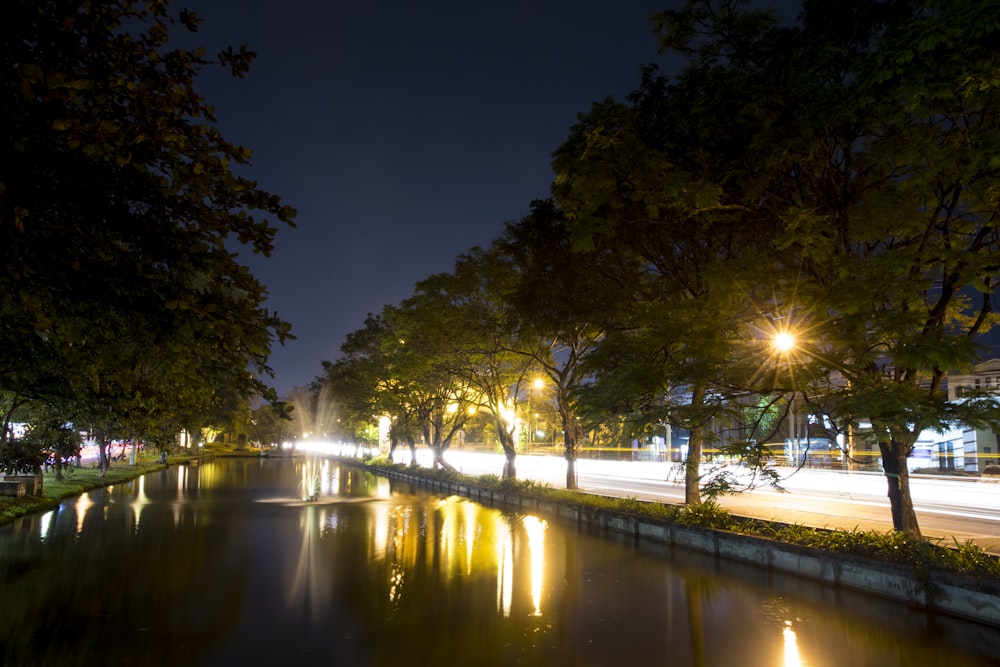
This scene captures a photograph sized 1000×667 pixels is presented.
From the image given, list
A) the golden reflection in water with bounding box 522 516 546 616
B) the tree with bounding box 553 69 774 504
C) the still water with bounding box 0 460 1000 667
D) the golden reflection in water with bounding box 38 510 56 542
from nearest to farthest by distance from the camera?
the still water with bounding box 0 460 1000 667, the golden reflection in water with bounding box 522 516 546 616, the tree with bounding box 553 69 774 504, the golden reflection in water with bounding box 38 510 56 542

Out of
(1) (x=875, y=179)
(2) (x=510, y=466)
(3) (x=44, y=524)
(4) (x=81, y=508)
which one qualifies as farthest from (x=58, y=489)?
(1) (x=875, y=179)

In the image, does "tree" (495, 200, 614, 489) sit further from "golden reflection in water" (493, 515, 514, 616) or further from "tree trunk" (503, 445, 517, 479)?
"tree trunk" (503, 445, 517, 479)

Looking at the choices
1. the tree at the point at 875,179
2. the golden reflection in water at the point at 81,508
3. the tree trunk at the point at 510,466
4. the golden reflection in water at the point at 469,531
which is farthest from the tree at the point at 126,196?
the tree trunk at the point at 510,466

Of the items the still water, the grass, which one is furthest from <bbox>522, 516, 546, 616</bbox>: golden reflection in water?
the grass

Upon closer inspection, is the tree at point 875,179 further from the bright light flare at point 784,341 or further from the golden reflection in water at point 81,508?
the golden reflection in water at point 81,508

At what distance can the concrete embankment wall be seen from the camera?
9.22 meters

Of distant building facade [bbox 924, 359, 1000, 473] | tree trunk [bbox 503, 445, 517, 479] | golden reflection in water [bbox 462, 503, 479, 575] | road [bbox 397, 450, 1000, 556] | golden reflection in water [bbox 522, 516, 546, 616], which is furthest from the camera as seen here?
distant building facade [bbox 924, 359, 1000, 473]

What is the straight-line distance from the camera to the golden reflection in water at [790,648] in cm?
764

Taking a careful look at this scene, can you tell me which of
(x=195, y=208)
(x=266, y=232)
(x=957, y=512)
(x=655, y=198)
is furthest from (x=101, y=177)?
(x=957, y=512)

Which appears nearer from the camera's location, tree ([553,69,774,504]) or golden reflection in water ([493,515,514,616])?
golden reflection in water ([493,515,514,616])

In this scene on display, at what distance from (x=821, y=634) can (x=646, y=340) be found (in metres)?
6.73

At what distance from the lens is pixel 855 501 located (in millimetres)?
22203

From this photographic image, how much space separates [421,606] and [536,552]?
5354 millimetres

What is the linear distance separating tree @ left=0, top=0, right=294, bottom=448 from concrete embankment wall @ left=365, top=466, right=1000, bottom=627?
407 inches
